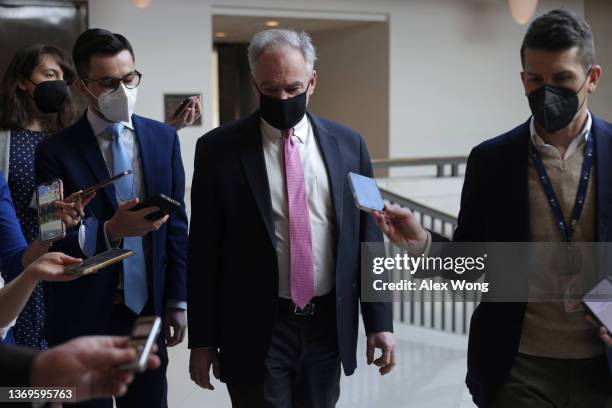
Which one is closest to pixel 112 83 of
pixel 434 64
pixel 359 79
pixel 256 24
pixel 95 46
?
pixel 95 46

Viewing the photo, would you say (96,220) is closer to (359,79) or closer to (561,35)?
(561,35)

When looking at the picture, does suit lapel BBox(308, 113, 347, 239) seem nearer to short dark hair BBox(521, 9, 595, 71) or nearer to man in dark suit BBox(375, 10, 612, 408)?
man in dark suit BBox(375, 10, 612, 408)

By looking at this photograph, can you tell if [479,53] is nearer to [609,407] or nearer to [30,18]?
[30,18]

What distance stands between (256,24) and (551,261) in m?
11.4

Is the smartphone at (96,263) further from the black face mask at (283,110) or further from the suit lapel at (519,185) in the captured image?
the suit lapel at (519,185)

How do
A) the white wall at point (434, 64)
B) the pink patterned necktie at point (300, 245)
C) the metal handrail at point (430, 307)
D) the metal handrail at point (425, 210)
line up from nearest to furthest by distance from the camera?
the pink patterned necktie at point (300, 245) < the metal handrail at point (425, 210) < the metal handrail at point (430, 307) < the white wall at point (434, 64)

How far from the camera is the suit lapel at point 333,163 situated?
112 inches

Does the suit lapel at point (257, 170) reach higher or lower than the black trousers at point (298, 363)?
higher

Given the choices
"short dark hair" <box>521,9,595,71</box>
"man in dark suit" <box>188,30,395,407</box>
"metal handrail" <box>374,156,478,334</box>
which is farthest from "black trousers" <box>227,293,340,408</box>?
"metal handrail" <box>374,156,478,334</box>

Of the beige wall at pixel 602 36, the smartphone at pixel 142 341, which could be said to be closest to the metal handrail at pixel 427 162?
the beige wall at pixel 602 36

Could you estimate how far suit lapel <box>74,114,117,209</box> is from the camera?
9.82 feet

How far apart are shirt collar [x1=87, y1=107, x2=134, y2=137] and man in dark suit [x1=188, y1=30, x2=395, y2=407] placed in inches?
14.6

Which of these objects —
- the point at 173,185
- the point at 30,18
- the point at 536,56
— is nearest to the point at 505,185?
the point at 536,56

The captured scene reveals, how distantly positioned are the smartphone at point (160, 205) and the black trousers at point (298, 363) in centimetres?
48
